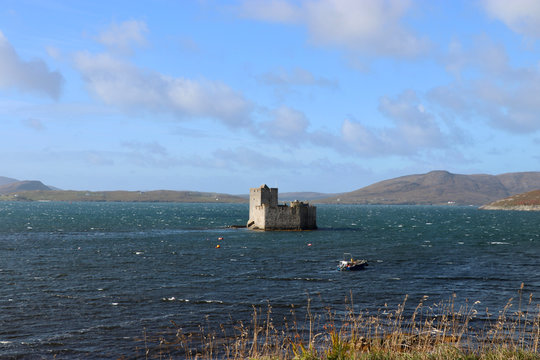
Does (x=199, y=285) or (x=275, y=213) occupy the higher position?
(x=275, y=213)

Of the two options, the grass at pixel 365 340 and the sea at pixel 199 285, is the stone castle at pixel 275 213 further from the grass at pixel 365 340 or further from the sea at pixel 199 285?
the grass at pixel 365 340

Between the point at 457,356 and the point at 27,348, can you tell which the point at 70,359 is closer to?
the point at 27,348

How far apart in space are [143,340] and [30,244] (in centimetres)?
5192

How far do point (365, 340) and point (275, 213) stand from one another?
71.8m

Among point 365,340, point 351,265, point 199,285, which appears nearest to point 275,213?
point 351,265

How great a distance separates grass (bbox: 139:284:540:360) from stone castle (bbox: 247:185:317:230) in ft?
200

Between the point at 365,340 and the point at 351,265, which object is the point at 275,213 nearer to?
the point at 351,265

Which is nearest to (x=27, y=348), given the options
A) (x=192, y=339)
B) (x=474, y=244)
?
(x=192, y=339)

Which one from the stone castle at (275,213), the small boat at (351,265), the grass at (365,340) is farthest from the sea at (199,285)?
the stone castle at (275,213)

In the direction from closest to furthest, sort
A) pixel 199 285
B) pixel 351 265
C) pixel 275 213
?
1. pixel 199 285
2. pixel 351 265
3. pixel 275 213

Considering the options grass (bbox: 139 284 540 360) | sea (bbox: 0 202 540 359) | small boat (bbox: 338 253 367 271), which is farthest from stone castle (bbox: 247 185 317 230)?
A: grass (bbox: 139 284 540 360)

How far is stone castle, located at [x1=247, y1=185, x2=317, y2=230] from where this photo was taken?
92.2 m

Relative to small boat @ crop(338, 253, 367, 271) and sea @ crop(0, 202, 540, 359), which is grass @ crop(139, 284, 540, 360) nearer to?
sea @ crop(0, 202, 540, 359)

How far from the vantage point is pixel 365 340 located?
808 inches
